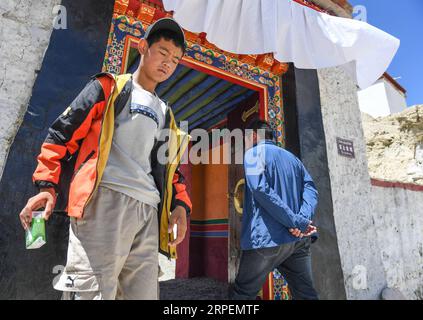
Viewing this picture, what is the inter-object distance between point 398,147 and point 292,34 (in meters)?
7.83

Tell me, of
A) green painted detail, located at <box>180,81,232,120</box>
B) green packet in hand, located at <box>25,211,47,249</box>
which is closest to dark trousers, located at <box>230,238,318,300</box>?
green packet in hand, located at <box>25,211,47,249</box>

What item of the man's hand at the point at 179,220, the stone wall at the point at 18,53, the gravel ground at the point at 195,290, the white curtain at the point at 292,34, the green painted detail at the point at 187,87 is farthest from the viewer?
the green painted detail at the point at 187,87

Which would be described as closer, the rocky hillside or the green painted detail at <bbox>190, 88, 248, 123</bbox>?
the green painted detail at <bbox>190, 88, 248, 123</bbox>

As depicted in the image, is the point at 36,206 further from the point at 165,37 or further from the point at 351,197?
the point at 351,197

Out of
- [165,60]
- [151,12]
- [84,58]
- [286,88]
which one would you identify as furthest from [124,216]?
[286,88]

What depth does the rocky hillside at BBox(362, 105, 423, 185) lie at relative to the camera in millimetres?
8852

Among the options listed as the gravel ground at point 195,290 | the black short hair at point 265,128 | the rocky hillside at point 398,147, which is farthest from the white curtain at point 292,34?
the rocky hillside at point 398,147

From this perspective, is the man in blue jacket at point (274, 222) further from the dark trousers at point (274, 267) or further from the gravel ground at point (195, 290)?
the gravel ground at point (195, 290)

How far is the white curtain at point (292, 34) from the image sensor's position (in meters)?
3.09

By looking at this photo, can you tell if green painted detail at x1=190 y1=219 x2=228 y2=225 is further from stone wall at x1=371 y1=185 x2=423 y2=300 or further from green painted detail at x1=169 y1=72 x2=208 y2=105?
stone wall at x1=371 y1=185 x2=423 y2=300

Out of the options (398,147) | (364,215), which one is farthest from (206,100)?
(398,147)

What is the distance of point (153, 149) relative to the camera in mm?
1732

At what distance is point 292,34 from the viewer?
340cm

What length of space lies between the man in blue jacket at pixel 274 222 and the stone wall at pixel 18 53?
194cm
